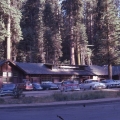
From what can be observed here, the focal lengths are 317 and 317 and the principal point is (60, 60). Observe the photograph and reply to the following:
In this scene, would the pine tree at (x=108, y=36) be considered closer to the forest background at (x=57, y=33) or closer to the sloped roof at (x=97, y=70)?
the forest background at (x=57, y=33)

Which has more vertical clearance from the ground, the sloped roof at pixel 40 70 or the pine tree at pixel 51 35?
the pine tree at pixel 51 35

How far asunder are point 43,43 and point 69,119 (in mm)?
68189

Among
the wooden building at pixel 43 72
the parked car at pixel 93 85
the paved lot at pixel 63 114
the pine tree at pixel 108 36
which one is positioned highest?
the pine tree at pixel 108 36

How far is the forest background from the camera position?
65.1 m

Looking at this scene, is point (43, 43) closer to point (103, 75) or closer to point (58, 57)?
point (58, 57)

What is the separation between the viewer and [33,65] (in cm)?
6506

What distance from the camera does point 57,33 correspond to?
85.1m

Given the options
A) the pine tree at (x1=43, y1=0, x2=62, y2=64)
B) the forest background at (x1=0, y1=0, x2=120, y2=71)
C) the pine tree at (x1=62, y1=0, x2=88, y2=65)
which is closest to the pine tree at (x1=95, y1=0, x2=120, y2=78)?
the forest background at (x1=0, y1=0, x2=120, y2=71)

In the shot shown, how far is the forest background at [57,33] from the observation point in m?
65.1

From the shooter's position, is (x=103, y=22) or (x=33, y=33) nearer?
(x=103, y=22)

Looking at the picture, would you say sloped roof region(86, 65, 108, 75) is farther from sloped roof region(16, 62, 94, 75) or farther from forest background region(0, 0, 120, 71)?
sloped roof region(16, 62, 94, 75)

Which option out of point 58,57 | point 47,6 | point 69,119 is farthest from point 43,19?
point 69,119

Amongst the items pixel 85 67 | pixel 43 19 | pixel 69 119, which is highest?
pixel 43 19

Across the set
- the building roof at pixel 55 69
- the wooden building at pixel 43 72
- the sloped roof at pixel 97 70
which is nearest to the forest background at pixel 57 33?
the sloped roof at pixel 97 70
